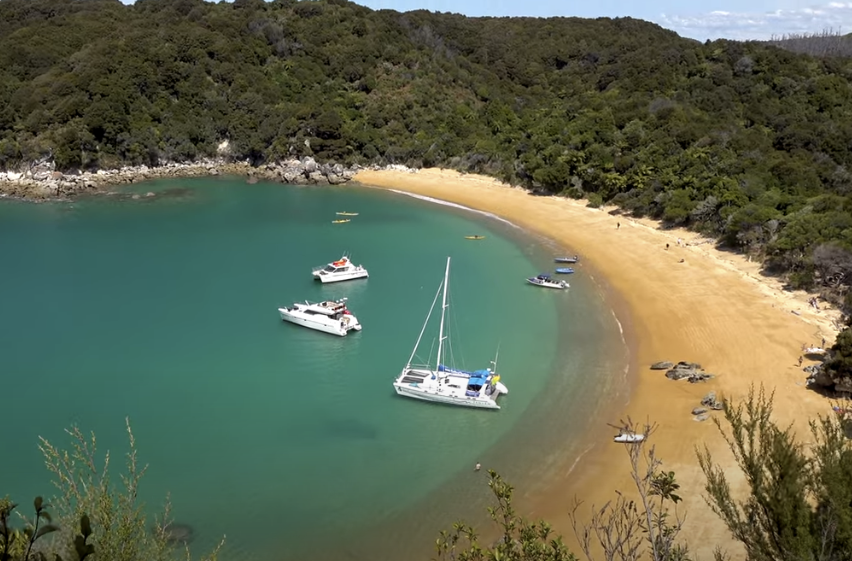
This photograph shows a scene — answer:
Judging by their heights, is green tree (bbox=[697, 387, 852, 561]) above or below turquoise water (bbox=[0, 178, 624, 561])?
above

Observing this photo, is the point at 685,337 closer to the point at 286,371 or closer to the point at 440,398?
the point at 440,398

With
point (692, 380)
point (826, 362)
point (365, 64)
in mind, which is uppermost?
point (365, 64)

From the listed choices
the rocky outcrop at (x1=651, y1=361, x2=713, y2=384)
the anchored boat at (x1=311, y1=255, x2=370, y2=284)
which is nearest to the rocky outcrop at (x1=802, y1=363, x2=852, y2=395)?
the rocky outcrop at (x1=651, y1=361, x2=713, y2=384)

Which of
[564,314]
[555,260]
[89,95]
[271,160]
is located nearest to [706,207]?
[555,260]

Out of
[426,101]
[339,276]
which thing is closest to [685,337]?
[339,276]

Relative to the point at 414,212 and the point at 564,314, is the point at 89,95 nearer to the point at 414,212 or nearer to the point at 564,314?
the point at 414,212

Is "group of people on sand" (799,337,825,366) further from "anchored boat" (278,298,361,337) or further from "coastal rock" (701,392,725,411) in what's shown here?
"anchored boat" (278,298,361,337)
